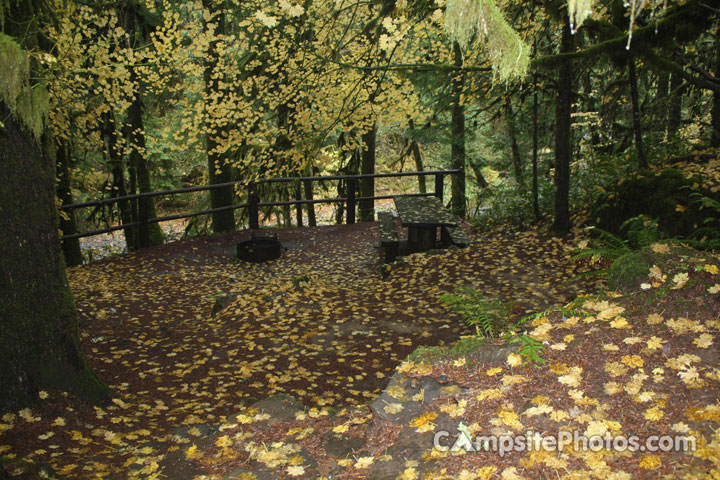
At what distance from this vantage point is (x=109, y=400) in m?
3.68

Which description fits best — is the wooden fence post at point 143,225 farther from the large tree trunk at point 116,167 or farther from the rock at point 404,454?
the rock at point 404,454

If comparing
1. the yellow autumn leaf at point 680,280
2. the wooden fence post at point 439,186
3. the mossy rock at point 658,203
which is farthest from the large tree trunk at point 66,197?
the mossy rock at point 658,203

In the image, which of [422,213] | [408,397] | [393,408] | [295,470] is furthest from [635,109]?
[295,470]

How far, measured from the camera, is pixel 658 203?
232 inches

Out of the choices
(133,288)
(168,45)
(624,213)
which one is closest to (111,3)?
(168,45)

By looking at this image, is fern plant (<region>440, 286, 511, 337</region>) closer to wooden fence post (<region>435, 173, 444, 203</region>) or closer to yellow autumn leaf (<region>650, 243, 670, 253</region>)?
yellow autumn leaf (<region>650, 243, 670, 253</region>)

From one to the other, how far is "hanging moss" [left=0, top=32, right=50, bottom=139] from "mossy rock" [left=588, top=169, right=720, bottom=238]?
5.91m

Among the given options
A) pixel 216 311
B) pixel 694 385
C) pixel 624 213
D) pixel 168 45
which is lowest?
pixel 216 311

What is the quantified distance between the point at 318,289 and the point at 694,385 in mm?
5281

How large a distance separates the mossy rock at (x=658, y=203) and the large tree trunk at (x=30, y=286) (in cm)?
582

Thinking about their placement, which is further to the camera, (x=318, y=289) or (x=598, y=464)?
(x=318, y=289)

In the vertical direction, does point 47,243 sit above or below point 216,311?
above

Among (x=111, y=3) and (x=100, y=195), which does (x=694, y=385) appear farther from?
(x=100, y=195)

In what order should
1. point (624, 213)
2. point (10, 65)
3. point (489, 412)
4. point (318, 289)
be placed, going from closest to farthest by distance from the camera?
1. point (489, 412)
2. point (10, 65)
3. point (624, 213)
4. point (318, 289)
